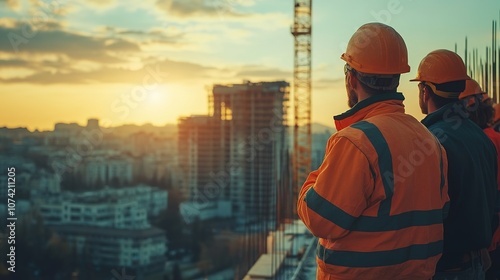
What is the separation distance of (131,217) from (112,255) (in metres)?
1.65

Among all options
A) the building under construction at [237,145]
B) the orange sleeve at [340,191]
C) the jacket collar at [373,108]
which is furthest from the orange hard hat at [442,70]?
the building under construction at [237,145]

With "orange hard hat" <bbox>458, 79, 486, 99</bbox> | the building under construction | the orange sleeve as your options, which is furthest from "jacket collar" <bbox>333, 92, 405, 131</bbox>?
the building under construction

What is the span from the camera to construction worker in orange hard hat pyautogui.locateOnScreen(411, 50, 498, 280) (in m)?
1.50

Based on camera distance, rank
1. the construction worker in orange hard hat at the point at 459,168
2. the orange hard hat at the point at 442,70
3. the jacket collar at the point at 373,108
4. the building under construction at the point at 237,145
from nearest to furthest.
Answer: the jacket collar at the point at 373,108 → the construction worker in orange hard hat at the point at 459,168 → the orange hard hat at the point at 442,70 → the building under construction at the point at 237,145

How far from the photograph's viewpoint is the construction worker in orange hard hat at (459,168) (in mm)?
1504

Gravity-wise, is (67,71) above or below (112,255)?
above

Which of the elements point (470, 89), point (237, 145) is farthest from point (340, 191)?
point (237, 145)

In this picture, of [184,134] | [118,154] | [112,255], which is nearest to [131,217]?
[112,255]

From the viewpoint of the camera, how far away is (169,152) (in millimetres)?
26562

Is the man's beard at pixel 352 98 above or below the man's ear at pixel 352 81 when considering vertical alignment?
below

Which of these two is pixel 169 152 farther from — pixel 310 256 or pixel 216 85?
pixel 310 256

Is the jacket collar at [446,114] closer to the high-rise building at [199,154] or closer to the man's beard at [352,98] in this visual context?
the man's beard at [352,98]

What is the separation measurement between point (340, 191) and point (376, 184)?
0.08m

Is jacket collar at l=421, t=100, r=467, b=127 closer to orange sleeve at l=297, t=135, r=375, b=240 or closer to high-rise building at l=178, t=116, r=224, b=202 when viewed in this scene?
orange sleeve at l=297, t=135, r=375, b=240
